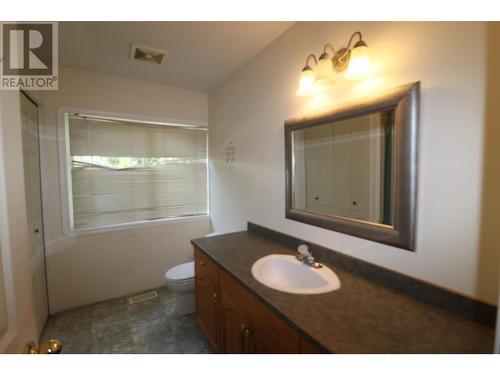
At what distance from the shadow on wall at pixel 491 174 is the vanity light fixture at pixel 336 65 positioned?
44 centimetres

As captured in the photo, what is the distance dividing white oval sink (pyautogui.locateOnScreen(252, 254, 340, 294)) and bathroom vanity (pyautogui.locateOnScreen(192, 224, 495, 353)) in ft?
0.17

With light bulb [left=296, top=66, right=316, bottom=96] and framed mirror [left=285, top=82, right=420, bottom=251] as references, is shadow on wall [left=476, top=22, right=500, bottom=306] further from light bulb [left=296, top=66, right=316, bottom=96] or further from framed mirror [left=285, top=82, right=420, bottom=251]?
light bulb [left=296, top=66, right=316, bottom=96]

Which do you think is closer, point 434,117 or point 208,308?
point 434,117

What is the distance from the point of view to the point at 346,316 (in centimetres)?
92

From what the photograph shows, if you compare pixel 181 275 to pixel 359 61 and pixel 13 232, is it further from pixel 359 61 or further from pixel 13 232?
pixel 359 61

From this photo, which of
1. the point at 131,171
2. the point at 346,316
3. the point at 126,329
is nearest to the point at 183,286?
the point at 126,329

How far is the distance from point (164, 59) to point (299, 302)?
7.22ft

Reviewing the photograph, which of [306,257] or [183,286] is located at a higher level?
[306,257]

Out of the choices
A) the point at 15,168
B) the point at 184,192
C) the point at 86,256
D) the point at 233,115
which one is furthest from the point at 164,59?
the point at 86,256

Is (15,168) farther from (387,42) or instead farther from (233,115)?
(233,115)

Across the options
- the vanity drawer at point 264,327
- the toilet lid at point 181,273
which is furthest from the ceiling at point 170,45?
the toilet lid at point 181,273

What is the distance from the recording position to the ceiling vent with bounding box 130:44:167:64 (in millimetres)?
1882

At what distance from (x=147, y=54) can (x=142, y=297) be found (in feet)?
8.04

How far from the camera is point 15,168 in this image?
2.34 feet
